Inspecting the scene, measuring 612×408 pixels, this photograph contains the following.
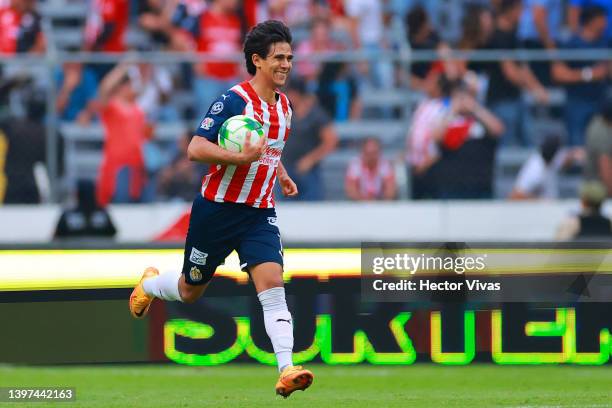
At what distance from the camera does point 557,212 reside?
13.3m

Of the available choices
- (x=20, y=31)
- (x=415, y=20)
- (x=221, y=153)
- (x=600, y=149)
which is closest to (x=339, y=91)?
(x=415, y=20)

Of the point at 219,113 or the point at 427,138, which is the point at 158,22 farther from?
the point at 219,113

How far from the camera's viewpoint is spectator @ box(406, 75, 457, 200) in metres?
12.9

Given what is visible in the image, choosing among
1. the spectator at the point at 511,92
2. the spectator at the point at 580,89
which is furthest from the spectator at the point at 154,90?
the spectator at the point at 580,89

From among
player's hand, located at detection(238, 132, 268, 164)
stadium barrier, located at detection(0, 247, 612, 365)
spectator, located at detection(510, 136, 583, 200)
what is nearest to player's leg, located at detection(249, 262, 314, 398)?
player's hand, located at detection(238, 132, 268, 164)

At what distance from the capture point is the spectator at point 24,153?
42.2 feet

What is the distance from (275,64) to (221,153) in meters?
0.67

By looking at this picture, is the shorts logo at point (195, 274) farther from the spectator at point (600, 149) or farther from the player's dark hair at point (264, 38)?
the spectator at point (600, 149)

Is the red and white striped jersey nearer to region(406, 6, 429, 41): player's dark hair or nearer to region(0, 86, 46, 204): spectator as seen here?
region(0, 86, 46, 204): spectator

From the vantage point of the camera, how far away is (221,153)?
7016 mm

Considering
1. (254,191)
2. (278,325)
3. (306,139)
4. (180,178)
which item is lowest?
(278,325)

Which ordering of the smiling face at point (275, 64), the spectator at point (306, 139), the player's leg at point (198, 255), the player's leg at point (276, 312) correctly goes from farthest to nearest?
the spectator at point (306, 139)
the player's leg at point (198, 255)
the smiling face at point (275, 64)
the player's leg at point (276, 312)

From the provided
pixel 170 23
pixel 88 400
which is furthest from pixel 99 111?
pixel 88 400

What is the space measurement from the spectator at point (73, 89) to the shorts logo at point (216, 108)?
6113 millimetres
